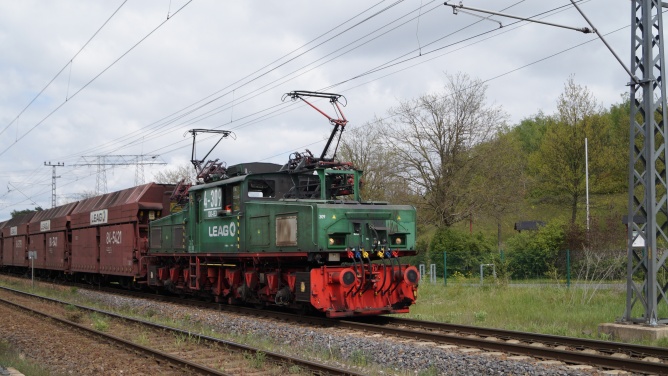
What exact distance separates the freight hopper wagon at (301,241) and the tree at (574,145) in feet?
105

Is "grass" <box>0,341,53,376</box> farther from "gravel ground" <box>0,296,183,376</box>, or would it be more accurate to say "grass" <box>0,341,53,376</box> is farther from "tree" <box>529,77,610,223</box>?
"tree" <box>529,77,610,223</box>

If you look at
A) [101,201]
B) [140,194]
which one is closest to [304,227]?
[140,194]

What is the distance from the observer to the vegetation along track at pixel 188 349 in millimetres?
8898

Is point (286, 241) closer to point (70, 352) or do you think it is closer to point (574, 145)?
point (70, 352)

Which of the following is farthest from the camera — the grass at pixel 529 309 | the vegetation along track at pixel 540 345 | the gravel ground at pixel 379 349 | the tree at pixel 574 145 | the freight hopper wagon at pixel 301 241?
the tree at pixel 574 145

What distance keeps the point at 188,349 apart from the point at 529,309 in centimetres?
845

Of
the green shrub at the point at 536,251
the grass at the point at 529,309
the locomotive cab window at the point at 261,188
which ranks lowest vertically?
the grass at the point at 529,309

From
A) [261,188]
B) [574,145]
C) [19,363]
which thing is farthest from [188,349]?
[574,145]

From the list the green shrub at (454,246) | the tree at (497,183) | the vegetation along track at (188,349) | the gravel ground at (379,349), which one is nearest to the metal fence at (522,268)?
the green shrub at (454,246)

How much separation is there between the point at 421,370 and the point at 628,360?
9.20 feet

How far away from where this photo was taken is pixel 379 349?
33.3 ft

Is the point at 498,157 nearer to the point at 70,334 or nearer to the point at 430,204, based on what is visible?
the point at 430,204

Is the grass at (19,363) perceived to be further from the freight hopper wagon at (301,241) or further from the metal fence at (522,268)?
the metal fence at (522,268)

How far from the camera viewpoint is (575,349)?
10109 millimetres
